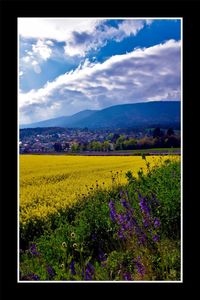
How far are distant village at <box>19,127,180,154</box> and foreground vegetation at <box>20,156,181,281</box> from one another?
0.27m

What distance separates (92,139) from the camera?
140 inches

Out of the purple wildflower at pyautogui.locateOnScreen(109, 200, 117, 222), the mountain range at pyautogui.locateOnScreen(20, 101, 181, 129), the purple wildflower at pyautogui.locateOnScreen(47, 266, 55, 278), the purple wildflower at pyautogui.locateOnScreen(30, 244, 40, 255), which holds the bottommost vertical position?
the purple wildflower at pyautogui.locateOnScreen(47, 266, 55, 278)

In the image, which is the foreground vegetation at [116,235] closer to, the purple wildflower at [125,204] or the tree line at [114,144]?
the purple wildflower at [125,204]

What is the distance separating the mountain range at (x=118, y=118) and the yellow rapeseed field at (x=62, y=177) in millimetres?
256

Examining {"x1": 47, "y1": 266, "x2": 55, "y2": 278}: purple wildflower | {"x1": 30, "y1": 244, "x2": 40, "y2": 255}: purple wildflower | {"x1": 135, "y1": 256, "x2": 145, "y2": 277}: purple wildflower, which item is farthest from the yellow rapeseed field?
{"x1": 135, "y1": 256, "x2": 145, "y2": 277}: purple wildflower

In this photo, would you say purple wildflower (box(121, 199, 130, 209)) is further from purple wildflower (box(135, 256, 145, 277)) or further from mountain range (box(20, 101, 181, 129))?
mountain range (box(20, 101, 181, 129))

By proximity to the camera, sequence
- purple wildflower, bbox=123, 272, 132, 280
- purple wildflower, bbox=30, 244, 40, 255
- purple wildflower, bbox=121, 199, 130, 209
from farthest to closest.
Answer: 1. purple wildflower, bbox=121, 199, 130, 209
2. purple wildflower, bbox=30, 244, 40, 255
3. purple wildflower, bbox=123, 272, 132, 280

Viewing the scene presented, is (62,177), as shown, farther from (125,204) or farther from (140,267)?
(140,267)

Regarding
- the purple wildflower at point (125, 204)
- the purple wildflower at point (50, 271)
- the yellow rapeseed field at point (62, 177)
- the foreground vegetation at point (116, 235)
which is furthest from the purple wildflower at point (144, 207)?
the purple wildflower at point (50, 271)

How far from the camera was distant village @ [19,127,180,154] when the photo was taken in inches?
139

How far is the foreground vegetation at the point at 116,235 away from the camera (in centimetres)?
326

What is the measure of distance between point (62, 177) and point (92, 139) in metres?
0.68
